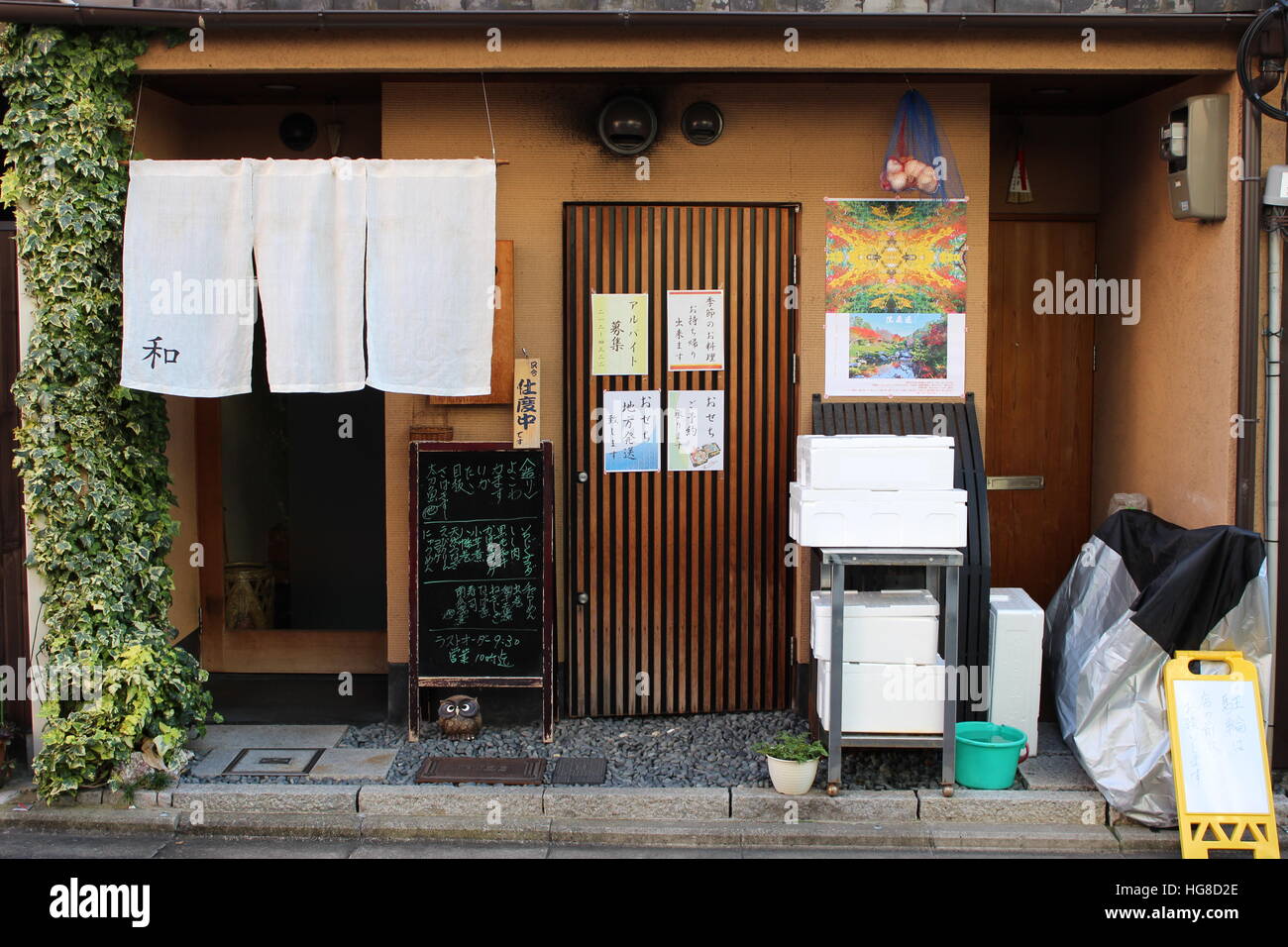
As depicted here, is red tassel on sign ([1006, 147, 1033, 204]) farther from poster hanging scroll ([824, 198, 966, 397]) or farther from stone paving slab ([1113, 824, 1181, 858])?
stone paving slab ([1113, 824, 1181, 858])

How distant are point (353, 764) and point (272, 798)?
63cm

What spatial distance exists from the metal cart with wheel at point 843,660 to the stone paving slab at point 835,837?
0.29 m

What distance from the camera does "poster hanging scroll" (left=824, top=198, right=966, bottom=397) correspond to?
7.84 meters

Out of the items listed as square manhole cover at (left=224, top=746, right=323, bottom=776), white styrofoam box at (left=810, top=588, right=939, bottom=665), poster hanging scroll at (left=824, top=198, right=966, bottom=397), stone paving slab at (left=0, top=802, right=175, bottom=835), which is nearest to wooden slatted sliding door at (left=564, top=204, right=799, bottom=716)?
poster hanging scroll at (left=824, top=198, right=966, bottom=397)

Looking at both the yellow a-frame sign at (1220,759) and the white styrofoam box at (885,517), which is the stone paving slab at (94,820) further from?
the yellow a-frame sign at (1220,759)

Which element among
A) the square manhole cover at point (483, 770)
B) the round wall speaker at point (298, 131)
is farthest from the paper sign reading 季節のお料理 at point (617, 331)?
the square manhole cover at point (483, 770)

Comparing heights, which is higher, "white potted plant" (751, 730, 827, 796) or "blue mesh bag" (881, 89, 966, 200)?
"blue mesh bag" (881, 89, 966, 200)

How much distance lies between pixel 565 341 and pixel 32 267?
335 cm

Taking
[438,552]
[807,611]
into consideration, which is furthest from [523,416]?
[807,611]

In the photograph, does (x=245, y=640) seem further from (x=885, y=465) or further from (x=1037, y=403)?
(x=1037, y=403)

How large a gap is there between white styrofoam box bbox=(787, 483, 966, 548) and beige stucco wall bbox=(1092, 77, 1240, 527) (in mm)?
1815

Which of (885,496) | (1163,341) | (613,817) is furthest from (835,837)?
(1163,341)

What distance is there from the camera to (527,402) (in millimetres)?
7801

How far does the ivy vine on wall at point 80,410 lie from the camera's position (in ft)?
22.4
